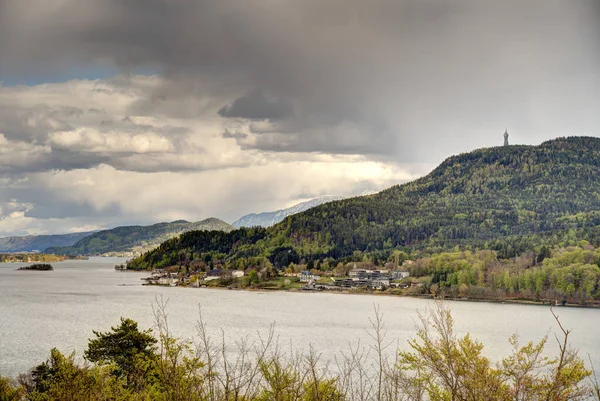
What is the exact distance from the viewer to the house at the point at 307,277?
10107 centimetres

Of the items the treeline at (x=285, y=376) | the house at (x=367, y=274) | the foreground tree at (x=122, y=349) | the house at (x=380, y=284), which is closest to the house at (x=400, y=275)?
the house at (x=367, y=274)

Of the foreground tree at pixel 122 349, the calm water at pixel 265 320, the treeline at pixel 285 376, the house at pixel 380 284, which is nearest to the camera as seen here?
the treeline at pixel 285 376

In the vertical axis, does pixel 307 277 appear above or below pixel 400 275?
below

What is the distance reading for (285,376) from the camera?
41.2 feet

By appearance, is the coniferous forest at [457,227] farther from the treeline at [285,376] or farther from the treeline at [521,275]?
the treeline at [285,376]

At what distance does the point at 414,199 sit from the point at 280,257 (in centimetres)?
6193

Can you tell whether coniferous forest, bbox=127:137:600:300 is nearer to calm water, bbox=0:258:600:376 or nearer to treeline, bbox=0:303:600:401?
calm water, bbox=0:258:600:376

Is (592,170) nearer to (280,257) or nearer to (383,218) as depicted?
(383,218)

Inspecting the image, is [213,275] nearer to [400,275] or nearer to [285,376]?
[400,275]

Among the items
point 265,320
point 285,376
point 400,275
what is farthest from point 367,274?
point 285,376

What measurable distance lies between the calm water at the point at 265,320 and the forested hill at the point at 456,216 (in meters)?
44.8

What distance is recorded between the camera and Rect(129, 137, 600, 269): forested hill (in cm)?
12962

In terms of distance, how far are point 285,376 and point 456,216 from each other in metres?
142

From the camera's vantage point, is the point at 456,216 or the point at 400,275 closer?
the point at 400,275
